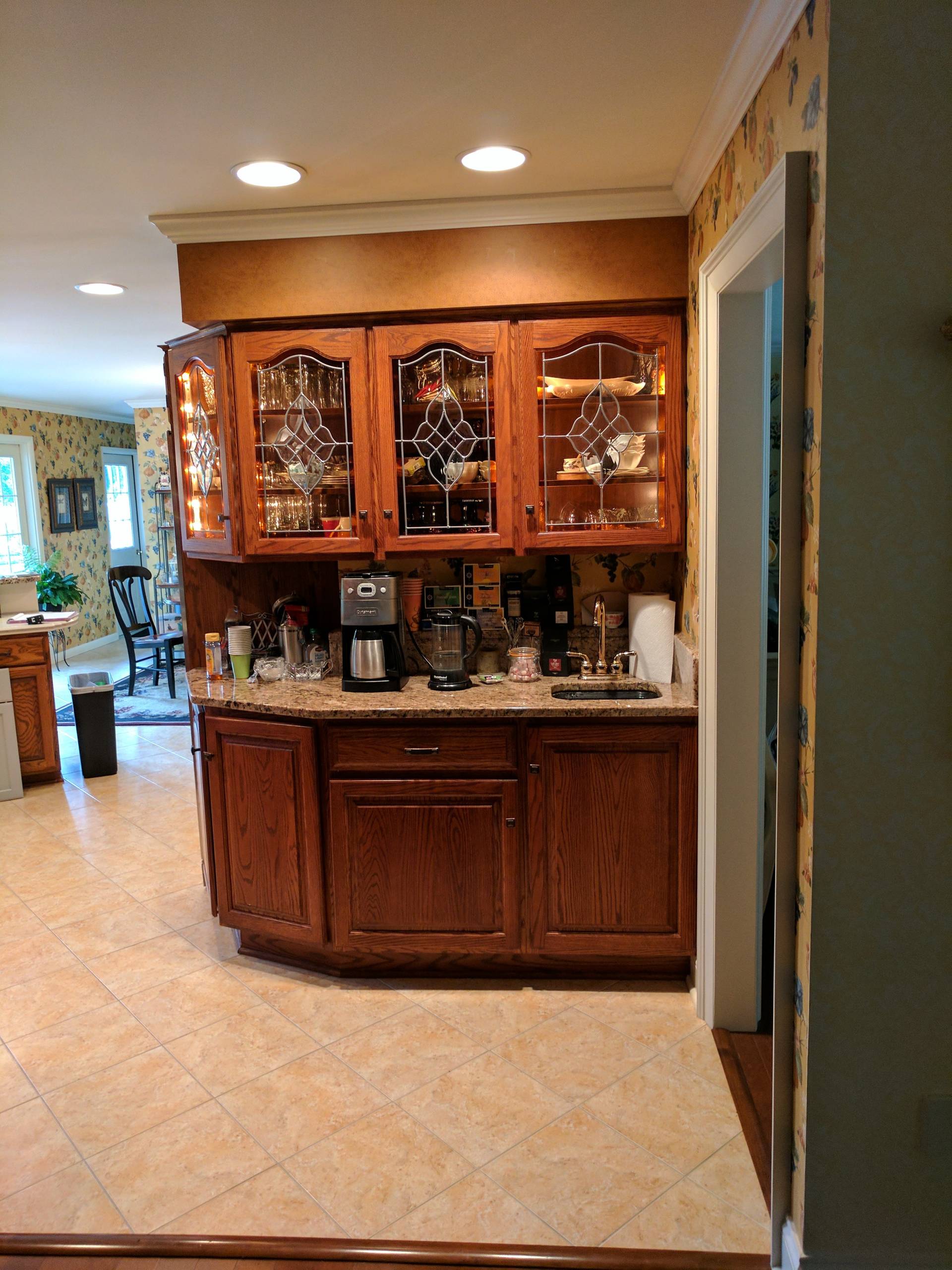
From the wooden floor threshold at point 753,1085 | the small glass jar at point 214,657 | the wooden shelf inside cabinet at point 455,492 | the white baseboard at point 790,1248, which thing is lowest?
the wooden floor threshold at point 753,1085

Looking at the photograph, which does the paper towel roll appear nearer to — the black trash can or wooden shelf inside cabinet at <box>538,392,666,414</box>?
wooden shelf inside cabinet at <box>538,392,666,414</box>

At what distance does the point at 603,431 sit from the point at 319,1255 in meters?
2.39

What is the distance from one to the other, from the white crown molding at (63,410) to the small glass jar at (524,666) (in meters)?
6.83

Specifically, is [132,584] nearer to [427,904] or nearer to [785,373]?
[427,904]

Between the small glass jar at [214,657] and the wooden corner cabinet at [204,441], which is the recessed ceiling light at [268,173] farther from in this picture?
the small glass jar at [214,657]

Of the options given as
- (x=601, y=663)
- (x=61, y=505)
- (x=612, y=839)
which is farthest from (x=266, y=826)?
(x=61, y=505)

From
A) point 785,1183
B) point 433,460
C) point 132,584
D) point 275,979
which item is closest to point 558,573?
point 433,460

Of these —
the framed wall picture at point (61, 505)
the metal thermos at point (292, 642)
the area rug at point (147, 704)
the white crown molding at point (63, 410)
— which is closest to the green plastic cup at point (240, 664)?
the metal thermos at point (292, 642)

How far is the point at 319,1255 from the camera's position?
6.35 feet

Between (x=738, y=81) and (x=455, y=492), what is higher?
(x=738, y=81)

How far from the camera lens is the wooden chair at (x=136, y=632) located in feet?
24.4

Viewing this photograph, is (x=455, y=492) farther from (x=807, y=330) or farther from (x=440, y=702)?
(x=807, y=330)

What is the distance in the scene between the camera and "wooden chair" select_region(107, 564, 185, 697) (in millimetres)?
7449

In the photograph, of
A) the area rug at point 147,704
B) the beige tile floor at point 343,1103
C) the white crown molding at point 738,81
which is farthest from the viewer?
the area rug at point 147,704
